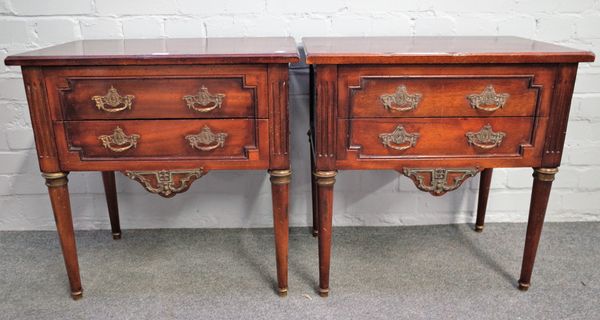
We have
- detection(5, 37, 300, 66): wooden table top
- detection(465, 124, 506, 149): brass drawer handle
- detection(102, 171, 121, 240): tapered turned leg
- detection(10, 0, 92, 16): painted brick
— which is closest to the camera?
detection(5, 37, 300, 66): wooden table top

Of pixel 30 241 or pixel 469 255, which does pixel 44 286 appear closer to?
pixel 30 241

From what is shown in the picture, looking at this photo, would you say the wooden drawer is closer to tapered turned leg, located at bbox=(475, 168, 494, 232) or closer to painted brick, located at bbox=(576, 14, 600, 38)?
tapered turned leg, located at bbox=(475, 168, 494, 232)

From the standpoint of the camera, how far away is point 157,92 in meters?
1.29

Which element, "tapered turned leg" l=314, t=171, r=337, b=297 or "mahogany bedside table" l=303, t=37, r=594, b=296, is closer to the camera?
"mahogany bedside table" l=303, t=37, r=594, b=296

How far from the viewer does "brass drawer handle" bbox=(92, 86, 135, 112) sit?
4.20ft

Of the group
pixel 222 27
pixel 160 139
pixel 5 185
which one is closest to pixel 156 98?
pixel 160 139

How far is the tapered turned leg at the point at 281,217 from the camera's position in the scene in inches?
54.7

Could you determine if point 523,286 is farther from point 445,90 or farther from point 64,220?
point 64,220

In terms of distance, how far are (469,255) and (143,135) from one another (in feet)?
4.12

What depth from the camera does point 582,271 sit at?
167cm

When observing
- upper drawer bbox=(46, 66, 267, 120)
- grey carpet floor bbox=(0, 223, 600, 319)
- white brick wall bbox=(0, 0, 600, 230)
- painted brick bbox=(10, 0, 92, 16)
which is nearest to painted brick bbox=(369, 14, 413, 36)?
white brick wall bbox=(0, 0, 600, 230)

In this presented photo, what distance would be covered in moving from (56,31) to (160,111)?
796 mm

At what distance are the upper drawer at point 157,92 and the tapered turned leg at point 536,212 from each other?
0.85 metres

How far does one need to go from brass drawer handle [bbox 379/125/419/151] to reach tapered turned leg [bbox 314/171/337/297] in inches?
6.9
